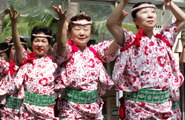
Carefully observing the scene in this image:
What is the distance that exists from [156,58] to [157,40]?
0.24 metres

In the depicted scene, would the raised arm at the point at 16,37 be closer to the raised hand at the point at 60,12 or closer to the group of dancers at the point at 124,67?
the group of dancers at the point at 124,67

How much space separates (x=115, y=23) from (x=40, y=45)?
56.6 inches

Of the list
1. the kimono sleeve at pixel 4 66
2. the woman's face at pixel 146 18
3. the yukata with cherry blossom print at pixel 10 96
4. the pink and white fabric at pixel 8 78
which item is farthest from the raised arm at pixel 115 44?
the kimono sleeve at pixel 4 66

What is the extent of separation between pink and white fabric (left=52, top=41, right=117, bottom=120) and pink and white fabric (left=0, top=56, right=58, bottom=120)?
0.80 m

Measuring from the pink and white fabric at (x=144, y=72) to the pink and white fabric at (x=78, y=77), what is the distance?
0.31 m

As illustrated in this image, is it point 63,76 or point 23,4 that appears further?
point 23,4

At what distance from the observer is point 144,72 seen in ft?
10.2

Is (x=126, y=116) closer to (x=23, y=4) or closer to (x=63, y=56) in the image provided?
(x=63, y=56)

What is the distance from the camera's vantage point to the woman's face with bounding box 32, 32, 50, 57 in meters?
4.13

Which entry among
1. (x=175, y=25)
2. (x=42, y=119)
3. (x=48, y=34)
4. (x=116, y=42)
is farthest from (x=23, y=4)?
(x=175, y=25)

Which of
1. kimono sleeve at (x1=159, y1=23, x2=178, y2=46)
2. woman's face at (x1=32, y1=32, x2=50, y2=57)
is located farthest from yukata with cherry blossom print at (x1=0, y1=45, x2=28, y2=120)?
kimono sleeve at (x1=159, y1=23, x2=178, y2=46)

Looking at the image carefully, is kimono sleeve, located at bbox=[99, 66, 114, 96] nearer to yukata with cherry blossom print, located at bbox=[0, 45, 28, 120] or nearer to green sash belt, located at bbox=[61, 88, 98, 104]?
green sash belt, located at bbox=[61, 88, 98, 104]

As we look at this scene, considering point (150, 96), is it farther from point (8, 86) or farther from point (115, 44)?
point (8, 86)

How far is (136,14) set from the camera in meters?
3.26
